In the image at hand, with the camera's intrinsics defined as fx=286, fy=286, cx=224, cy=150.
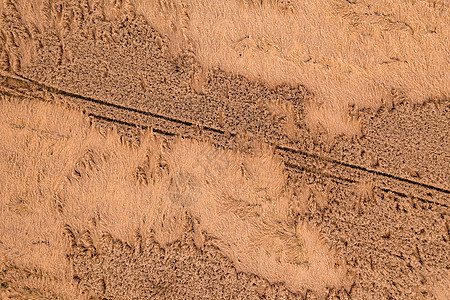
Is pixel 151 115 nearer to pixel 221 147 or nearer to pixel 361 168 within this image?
pixel 221 147

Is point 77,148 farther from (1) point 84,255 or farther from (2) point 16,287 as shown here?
(2) point 16,287

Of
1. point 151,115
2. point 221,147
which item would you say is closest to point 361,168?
point 221,147

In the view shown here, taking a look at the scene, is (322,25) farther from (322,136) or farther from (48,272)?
(48,272)

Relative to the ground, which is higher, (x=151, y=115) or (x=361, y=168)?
(x=361, y=168)

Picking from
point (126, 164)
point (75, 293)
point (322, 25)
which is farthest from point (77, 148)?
point (322, 25)

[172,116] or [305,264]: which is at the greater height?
[172,116]

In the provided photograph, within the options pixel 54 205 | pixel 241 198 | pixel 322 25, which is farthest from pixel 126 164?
pixel 322 25

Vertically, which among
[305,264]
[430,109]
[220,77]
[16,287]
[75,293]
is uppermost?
[430,109]
